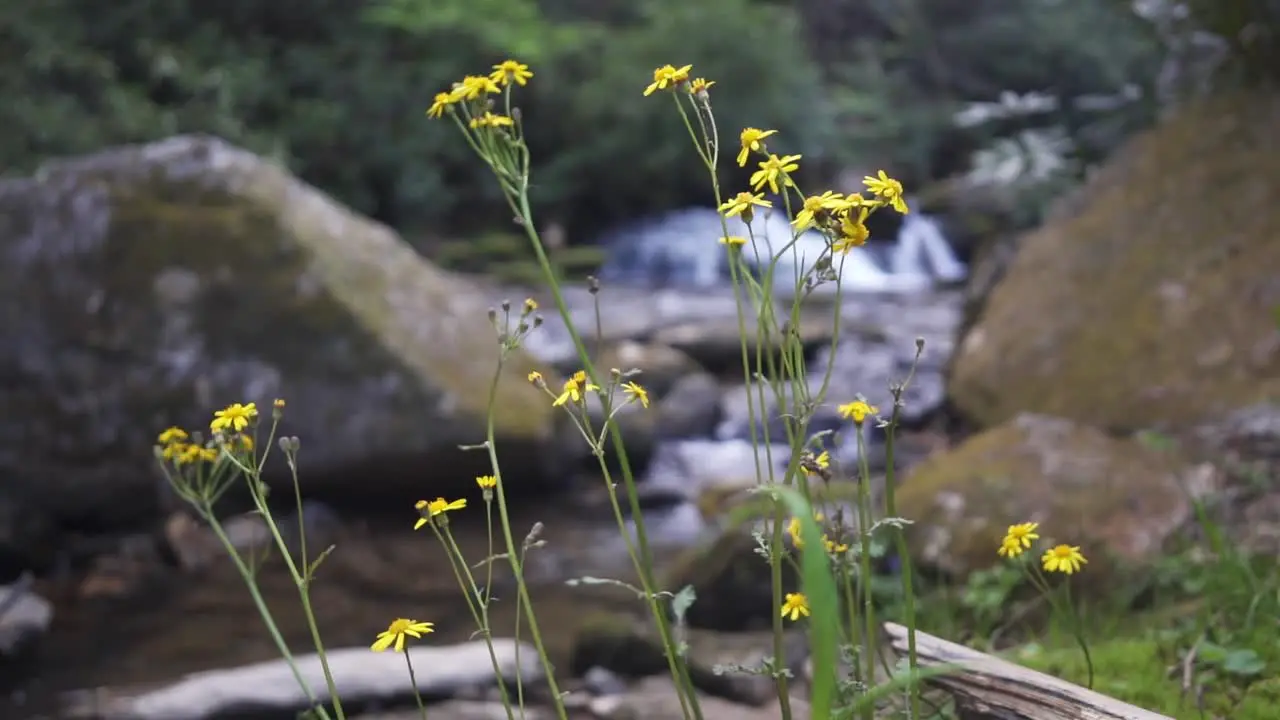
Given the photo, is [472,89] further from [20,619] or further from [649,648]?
[20,619]

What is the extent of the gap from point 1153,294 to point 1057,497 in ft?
3.97

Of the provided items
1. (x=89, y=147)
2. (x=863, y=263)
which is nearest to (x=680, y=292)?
(x=863, y=263)

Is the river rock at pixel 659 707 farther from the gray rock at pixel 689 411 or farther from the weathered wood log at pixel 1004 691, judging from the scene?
the gray rock at pixel 689 411

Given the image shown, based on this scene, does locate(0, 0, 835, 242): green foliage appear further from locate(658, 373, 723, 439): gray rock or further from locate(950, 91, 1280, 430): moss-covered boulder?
locate(950, 91, 1280, 430): moss-covered boulder

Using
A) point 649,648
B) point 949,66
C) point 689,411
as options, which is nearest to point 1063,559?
point 649,648

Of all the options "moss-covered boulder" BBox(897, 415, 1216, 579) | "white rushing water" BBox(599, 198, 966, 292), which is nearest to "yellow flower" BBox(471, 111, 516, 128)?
"moss-covered boulder" BBox(897, 415, 1216, 579)

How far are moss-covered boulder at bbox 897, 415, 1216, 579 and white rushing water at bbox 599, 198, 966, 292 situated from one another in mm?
7987

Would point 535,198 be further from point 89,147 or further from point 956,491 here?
point 956,491

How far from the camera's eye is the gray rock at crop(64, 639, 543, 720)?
2.64m

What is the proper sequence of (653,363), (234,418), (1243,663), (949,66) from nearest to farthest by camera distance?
(234,418)
(1243,663)
(653,363)
(949,66)

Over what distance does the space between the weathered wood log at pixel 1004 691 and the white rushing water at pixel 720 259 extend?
9.69 metres

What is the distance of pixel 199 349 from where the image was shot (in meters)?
4.44

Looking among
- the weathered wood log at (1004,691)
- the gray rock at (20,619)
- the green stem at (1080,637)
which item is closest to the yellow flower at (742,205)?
the weathered wood log at (1004,691)

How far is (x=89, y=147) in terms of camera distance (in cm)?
925
